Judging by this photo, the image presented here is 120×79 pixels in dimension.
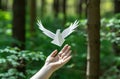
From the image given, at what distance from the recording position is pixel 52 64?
2.89 metres

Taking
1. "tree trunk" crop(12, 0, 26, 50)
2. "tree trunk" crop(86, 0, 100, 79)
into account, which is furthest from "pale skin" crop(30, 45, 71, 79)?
"tree trunk" crop(12, 0, 26, 50)

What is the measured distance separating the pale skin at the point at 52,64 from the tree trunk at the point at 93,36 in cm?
195

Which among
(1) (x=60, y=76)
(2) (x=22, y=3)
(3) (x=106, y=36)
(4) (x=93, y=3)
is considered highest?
(2) (x=22, y=3)

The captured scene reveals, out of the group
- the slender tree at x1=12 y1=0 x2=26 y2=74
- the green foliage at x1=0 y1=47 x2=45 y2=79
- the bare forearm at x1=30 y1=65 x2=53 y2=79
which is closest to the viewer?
the bare forearm at x1=30 y1=65 x2=53 y2=79

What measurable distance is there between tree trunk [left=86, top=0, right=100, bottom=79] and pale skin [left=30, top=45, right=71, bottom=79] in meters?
1.95

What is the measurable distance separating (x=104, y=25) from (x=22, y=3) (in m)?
2.92

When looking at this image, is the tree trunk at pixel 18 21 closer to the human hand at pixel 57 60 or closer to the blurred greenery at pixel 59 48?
the blurred greenery at pixel 59 48

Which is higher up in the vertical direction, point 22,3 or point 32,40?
point 22,3

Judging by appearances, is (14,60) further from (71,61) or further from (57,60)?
(71,61)

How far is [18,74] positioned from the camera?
5.03 m

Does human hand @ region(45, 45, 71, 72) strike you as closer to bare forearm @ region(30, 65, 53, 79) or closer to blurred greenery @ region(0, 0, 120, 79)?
bare forearm @ region(30, 65, 53, 79)

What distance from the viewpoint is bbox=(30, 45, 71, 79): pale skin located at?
9.08 feet

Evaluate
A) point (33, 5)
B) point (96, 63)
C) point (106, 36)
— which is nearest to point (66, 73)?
point (106, 36)

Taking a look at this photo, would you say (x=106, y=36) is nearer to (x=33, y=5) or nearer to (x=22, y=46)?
(x=22, y=46)
